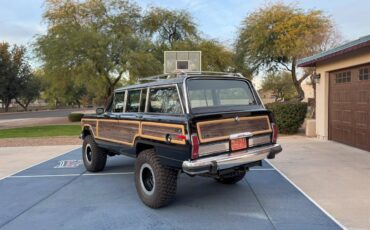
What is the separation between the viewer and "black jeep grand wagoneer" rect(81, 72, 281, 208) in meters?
4.39

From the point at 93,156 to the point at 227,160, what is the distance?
146 inches

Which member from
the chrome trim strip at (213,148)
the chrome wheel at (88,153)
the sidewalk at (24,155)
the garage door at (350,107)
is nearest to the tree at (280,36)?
the garage door at (350,107)

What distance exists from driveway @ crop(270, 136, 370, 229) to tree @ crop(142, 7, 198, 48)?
61.2 ft

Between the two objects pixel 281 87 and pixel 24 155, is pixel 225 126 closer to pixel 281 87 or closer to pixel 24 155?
pixel 24 155

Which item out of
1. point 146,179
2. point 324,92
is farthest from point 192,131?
point 324,92

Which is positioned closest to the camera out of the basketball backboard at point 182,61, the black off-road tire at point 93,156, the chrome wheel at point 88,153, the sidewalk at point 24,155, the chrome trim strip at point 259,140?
the chrome trim strip at point 259,140

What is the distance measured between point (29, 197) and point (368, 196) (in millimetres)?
5583

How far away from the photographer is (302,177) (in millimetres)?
6469

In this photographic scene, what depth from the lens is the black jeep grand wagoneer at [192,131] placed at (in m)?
4.39

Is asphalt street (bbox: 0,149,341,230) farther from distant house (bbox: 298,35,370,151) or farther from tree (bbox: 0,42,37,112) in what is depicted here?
tree (bbox: 0,42,37,112)

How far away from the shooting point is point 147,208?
16.3ft

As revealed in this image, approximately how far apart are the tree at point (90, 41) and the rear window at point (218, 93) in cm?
1653

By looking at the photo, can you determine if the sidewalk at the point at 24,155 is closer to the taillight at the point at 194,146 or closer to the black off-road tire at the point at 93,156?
the black off-road tire at the point at 93,156

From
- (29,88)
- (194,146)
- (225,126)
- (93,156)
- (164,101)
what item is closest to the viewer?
(194,146)
